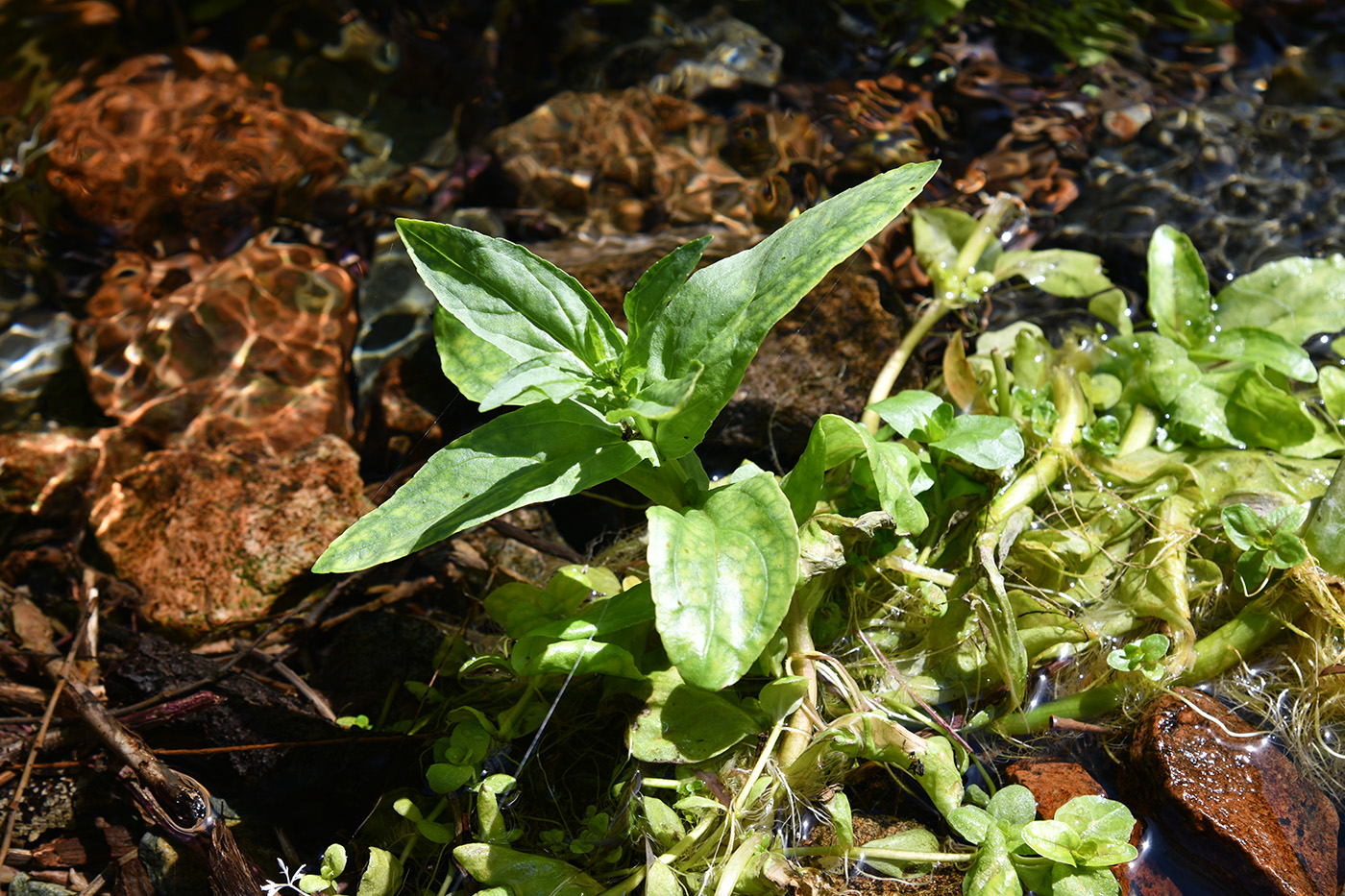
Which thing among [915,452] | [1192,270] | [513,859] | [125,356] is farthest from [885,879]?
[125,356]

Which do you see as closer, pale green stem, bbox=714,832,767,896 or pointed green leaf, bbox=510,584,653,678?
pale green stem, bbox=714,832,767,896

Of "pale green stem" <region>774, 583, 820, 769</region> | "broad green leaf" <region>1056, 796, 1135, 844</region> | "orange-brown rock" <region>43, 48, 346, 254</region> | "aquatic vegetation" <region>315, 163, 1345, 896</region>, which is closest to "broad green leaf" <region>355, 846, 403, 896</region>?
"aquatic vegetation" <region>315, 163, 1345, 896</region>

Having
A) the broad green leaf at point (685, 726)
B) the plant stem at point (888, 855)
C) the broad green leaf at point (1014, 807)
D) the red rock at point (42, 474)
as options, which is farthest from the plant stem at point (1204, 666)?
the red rock at point (42, 474)

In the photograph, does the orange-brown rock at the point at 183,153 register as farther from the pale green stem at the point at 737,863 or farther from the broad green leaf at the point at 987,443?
the pale green stem at the point at 737,863

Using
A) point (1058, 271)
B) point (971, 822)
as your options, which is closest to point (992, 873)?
point (971, 822)

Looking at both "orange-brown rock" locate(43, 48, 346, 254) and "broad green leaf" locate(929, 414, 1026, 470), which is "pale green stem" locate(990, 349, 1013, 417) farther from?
"orange-brown rock" locate(43, 48, 346, 254)

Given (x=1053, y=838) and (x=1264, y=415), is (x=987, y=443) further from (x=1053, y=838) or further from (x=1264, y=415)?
(x=1264, y=415)

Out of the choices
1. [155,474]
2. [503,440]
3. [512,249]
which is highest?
[512,249]

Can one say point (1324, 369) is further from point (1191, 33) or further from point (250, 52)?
point (250, 52)
